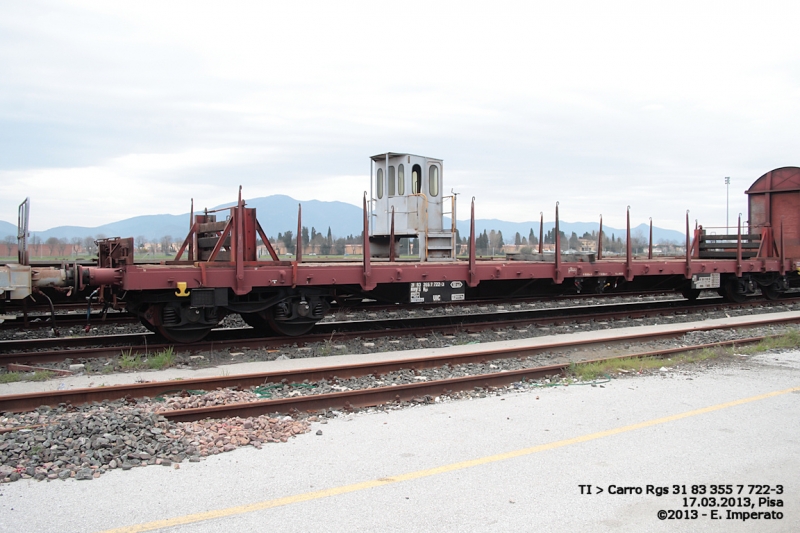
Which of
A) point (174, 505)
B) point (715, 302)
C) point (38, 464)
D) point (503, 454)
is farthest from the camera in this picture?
point (715, 302)

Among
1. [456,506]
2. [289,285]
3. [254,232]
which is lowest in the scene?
[456,506]

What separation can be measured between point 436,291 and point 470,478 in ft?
23.0

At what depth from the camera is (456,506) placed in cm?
397

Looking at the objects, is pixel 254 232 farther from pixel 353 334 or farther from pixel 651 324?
pixel 651 324

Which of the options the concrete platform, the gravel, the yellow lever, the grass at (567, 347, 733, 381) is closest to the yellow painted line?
the gravel

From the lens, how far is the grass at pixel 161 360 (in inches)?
338

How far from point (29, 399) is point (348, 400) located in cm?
328

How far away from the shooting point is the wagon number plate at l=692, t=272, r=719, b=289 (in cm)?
1534

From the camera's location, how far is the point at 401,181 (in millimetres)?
13852

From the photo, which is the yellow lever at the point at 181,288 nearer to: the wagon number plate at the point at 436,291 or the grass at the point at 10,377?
the grass at the point at 10,377

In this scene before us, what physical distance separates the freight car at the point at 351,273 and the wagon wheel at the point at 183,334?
2 centimetres

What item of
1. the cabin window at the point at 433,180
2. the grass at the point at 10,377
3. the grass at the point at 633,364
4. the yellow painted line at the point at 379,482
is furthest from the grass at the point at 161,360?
the cabin window at the point at 433,180

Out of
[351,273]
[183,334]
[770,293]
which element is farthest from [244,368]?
[770,293]

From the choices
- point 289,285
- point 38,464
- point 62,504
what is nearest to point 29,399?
point 38,464
